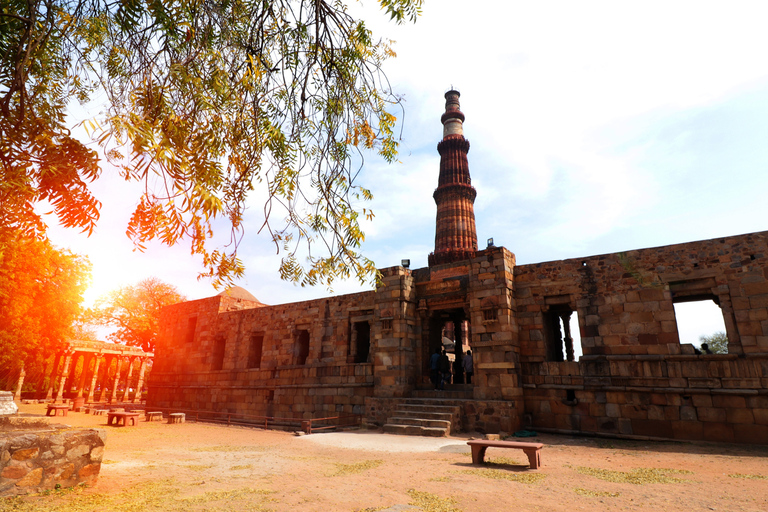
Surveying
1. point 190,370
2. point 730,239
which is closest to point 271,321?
point 190,370

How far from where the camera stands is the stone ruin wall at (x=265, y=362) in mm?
14680

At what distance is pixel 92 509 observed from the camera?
391 cm

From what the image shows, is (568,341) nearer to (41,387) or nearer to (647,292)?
(647,292)

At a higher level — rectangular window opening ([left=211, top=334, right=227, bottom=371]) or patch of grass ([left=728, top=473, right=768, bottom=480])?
rectangular window opening ([left=211, top=334, right=227, bottom=371])

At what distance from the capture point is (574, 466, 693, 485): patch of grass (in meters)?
5.81

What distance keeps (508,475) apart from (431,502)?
2.01m

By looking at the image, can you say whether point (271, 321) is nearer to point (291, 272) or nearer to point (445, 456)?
point (445, 456)

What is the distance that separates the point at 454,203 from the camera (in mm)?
25859

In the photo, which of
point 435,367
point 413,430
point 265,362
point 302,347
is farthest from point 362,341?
point 413,430

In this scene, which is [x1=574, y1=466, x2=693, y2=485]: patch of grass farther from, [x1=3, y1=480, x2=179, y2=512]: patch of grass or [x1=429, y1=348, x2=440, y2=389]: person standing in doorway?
[x1=429, y1=348, x2=440, y2=389]: person standing in doorway

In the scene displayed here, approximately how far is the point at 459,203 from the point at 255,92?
22.5 meters

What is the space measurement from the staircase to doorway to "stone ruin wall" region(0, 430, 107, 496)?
23.2 feet

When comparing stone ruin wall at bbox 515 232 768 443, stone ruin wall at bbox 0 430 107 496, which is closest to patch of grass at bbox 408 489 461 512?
stone ruin wall at bbox 0 430 107 496

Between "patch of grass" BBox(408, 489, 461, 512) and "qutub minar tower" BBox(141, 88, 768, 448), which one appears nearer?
"patch of grass" BBox(408, 489, 461, 512)
